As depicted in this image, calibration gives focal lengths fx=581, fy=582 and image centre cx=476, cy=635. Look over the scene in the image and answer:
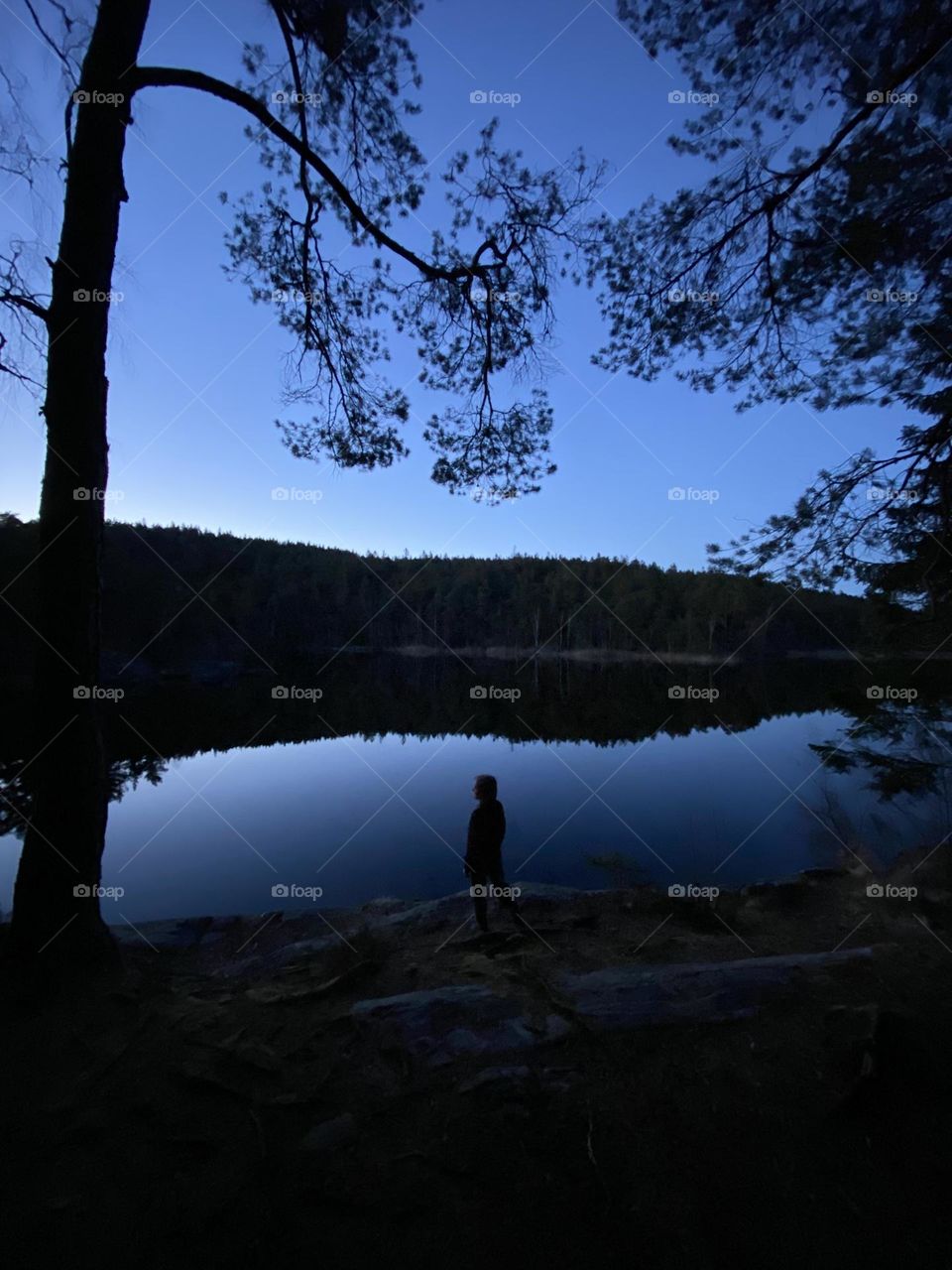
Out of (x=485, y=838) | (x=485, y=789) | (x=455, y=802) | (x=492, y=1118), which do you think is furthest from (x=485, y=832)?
(x=455, y=802)

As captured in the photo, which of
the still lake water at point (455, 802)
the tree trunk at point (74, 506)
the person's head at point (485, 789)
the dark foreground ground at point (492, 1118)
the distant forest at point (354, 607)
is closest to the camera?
the dark foreground ground at point (492, 1118)

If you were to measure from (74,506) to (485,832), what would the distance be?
421cm

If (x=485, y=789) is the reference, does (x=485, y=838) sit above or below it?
below

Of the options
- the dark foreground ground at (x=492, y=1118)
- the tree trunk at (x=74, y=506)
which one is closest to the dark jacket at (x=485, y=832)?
the dark foreground ground at (x=492, y=1118)

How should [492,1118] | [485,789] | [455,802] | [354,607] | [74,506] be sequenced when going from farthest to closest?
[354,607] → [455,802] → [485,789] → [74,506] → [492,1118]

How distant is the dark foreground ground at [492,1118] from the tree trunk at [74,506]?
69cm

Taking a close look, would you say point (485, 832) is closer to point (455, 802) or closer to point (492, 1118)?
point (492, 1118)

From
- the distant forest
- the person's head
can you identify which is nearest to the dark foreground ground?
the person's head

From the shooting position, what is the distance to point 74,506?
3500 mm

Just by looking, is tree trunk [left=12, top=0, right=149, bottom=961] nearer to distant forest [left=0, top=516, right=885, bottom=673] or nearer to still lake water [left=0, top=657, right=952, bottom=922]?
still lake water [left=0, top=657, right=952, bottom=922]

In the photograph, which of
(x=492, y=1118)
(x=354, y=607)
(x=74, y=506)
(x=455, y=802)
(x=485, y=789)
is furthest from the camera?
(x=354, y=607)

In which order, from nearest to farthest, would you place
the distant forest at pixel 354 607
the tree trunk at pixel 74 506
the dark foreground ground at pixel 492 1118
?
the dark foreground ground at pixel 492 1118, the tree trunk at pixel 74 506, the distant forest at pixel 354 607

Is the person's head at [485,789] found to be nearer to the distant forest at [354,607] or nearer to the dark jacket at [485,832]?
the dark jacket at [485,832]

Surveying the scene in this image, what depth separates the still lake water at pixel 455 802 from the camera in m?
9.05
